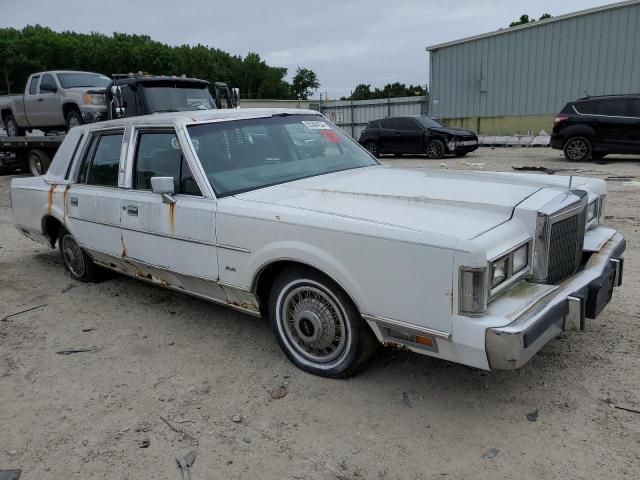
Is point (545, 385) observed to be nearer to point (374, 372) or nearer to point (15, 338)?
point (374, 372)

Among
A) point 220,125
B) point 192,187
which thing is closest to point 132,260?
point 192,187

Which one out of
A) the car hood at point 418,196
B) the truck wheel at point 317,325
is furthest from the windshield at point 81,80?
the truck wheel at point 317,325

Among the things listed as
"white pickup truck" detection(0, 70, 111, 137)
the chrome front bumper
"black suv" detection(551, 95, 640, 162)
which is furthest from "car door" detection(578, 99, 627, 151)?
"white pickup truck" detection(0, 70, 111, 137)

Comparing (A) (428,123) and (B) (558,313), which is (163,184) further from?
(A) (428,123)

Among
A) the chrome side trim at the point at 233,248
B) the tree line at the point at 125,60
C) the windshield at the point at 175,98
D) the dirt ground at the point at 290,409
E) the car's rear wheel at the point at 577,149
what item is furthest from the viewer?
the tree line at the point at 125,60

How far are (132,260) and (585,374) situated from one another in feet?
11.1

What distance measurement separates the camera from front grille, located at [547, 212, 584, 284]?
288 centimetres

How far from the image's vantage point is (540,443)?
8.39 feet

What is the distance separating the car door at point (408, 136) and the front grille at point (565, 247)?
13607 mm

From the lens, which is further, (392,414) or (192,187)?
(192,187)

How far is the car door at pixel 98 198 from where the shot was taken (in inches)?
175

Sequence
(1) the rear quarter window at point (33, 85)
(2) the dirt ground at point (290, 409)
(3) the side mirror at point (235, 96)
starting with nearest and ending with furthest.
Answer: (2) the dirt ground at point (290, 409), (3) the side mirror at point (235, 96), (1) the rear quarter window at point (33, 85)

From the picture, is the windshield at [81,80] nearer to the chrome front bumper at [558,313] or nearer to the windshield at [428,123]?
the windshield at [428,123]

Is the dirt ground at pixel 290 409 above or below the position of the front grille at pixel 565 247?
below
